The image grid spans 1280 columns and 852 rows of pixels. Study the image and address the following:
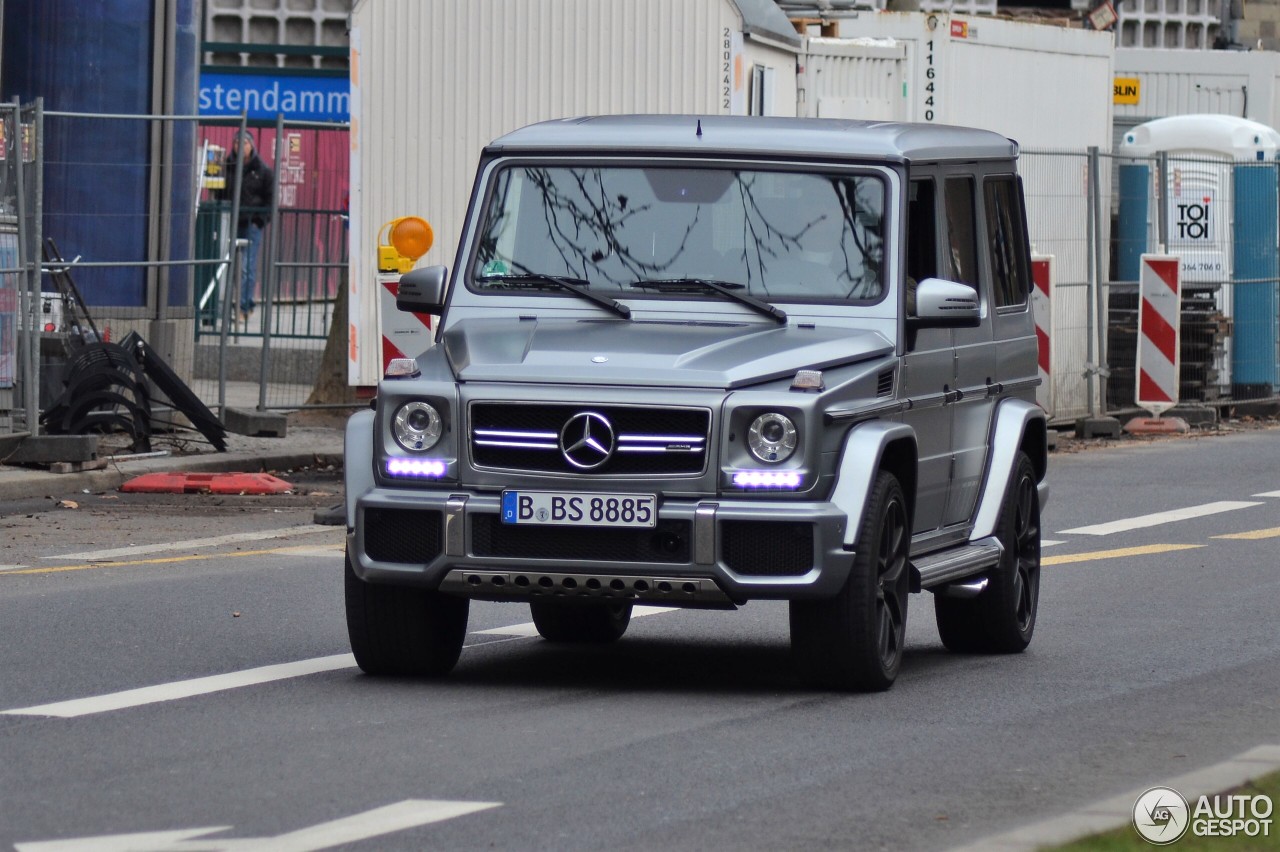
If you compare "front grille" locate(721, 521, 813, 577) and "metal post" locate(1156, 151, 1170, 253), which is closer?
"front grille" locate(721, 521, 813, 577)

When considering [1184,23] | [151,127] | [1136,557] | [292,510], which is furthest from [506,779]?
[1184,23]

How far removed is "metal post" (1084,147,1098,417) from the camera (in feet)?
78.1

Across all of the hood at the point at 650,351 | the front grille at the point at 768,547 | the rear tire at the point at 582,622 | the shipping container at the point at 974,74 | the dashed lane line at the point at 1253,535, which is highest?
the shipping container at the point at 974,74

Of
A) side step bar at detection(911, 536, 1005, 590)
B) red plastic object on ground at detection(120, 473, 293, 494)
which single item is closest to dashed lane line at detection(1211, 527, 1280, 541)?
side step bar at detection(911, 536, 1005, 590)

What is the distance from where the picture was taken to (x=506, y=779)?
23.7 ft

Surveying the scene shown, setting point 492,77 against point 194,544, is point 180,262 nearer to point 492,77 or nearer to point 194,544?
point 492,77

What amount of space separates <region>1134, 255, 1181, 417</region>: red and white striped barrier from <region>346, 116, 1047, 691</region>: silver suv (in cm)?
1329

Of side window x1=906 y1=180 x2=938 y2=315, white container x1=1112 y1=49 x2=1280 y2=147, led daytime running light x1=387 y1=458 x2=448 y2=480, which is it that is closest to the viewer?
led daytime running light x1=387 y1=458 x2=448 y2=480

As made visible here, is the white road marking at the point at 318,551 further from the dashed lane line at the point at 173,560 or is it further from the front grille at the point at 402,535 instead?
the front grille at the point at 402,535

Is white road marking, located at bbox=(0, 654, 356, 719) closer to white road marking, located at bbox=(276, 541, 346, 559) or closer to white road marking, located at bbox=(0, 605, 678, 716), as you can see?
white road marking, located at bbox=(0, 605, 678, 716)

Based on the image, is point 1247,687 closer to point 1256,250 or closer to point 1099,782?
point 1099,782

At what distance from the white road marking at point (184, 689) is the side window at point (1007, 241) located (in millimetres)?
2915

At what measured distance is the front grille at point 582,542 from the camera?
27.8 feet

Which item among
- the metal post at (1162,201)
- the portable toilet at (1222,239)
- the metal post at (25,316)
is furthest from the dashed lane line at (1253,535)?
the metal post at (1162,201)
